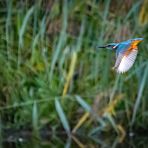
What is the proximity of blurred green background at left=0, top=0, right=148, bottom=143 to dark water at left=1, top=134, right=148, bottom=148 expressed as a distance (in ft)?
0.24

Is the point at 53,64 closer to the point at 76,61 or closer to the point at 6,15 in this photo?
the point at 76,61

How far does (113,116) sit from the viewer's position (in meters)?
4.28

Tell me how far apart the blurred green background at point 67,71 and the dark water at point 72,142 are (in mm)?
72

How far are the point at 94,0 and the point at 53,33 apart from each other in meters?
0.36

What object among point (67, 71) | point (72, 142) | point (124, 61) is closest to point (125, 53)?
point (124, 61)

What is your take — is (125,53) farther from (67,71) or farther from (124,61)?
(67,71)

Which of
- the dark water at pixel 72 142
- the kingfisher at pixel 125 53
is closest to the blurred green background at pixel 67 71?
the dark water at pixel 72 142

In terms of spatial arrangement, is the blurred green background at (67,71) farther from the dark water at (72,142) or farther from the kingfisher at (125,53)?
the kingfisher at (125,53)

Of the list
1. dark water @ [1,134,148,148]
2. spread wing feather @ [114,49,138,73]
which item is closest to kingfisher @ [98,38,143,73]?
spread wing feather @ [114,49,138,73]

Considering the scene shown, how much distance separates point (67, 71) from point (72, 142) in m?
0.51

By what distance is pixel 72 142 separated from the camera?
4059mm

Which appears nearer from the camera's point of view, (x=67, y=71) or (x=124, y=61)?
(x=124, y=61)

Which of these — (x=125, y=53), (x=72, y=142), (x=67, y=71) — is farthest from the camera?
(x=67, y=71)

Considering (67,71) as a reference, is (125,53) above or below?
above
